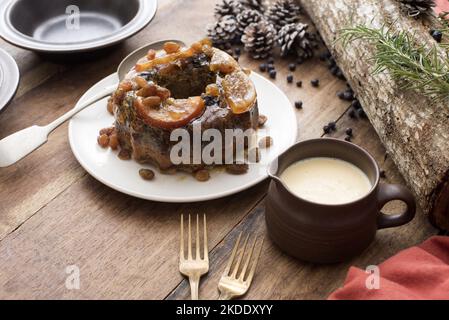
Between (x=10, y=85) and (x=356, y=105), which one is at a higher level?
(x=10, y=85)

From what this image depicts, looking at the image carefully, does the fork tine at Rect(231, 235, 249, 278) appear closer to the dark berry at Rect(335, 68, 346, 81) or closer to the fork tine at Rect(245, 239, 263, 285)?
the fork tine at Rect(245, 239, 263, 285)

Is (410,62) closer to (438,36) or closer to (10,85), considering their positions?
(438,36)

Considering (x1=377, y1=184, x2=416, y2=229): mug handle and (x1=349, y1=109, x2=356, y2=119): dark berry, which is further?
(x1=349, y1=109, x2=356, y2=119): dark berry

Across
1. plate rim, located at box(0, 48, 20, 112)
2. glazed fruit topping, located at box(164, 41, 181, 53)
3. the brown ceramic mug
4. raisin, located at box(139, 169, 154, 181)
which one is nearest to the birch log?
the brown ceramic mug

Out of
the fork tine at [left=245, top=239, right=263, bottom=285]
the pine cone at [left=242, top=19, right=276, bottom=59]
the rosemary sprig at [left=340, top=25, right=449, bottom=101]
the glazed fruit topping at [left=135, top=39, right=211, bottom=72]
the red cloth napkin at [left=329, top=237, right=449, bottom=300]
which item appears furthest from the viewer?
the pine cone at [left=242, top=19, right=276, bottom=59]

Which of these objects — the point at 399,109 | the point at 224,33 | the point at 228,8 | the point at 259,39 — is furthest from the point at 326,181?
the point at 228,8

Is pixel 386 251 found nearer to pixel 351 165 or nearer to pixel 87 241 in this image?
pixel 351 165
